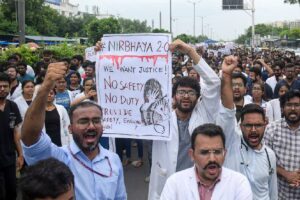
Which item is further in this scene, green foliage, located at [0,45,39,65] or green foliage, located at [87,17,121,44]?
green foliage, located at [87,17,121,44]

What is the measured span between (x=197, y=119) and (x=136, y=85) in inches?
23.5

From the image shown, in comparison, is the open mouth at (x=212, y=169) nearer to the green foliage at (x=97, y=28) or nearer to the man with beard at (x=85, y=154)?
the man with beard at (x=85, y=154)

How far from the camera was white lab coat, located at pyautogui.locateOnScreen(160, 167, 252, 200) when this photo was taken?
262 centimetres

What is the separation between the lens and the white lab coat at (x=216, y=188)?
262 cm

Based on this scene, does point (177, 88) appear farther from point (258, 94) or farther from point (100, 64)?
point (258, 94)

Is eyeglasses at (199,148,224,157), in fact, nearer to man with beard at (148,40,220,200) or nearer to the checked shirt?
man with beard at (148,40,220,200)

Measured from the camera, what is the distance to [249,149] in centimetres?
345

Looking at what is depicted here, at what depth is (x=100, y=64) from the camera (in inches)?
153

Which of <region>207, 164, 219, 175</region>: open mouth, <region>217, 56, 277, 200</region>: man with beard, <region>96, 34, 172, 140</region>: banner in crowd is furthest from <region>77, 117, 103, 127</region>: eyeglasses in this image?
<region>217, 56, 277, 200</region>: man with beard

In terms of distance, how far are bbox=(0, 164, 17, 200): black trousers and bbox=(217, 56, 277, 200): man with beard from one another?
270 cm

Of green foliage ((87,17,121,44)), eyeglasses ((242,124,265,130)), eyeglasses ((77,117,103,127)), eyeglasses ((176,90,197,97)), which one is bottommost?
eyeglasses ((242,124,265,130))

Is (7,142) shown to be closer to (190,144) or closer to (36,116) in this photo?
(190,144)

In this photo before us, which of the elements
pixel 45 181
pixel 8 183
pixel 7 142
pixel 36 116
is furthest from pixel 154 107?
pixel 8 183

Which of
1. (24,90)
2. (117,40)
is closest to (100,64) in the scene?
(117,40)
